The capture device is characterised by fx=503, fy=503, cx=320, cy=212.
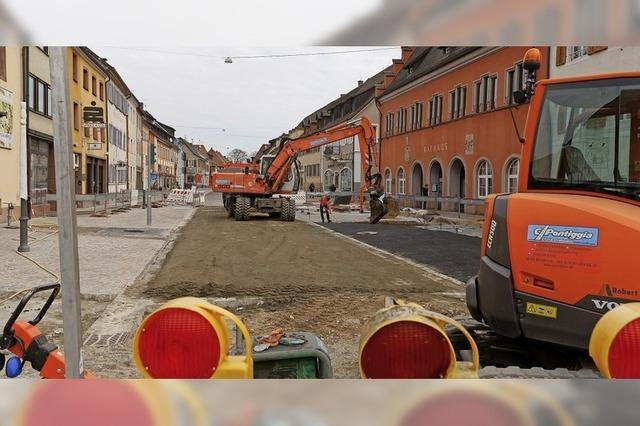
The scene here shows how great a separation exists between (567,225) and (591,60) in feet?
2.76

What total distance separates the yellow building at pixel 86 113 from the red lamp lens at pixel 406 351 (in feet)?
3.76

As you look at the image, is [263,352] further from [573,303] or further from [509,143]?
[509,143]

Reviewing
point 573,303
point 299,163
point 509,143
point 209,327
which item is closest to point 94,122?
point 209,327

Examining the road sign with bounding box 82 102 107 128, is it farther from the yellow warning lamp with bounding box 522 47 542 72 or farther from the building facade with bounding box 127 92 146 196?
the yellow warning lamp with bounding box 522 47 542 72

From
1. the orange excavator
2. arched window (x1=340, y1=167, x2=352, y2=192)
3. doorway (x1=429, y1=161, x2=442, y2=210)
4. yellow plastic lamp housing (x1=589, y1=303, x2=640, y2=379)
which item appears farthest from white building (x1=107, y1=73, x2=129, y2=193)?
doorway (x1=429, y1=161, x2=442, y2=210)

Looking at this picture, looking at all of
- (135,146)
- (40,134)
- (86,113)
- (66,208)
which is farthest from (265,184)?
(66,208)

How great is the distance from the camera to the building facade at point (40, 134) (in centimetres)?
154

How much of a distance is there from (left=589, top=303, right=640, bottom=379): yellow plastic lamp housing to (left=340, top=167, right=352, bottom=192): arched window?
16.2 metres

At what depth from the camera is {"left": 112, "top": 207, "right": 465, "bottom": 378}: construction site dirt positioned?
4707 millimetres

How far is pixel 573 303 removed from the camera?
217 centimetres

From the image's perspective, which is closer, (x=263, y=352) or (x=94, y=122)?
(x=263, y=352)

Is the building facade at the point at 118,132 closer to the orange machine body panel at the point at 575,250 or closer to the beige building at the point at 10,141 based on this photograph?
the beige building at the point at 10,141

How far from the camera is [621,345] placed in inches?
55.9

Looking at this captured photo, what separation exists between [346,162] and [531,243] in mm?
14676
